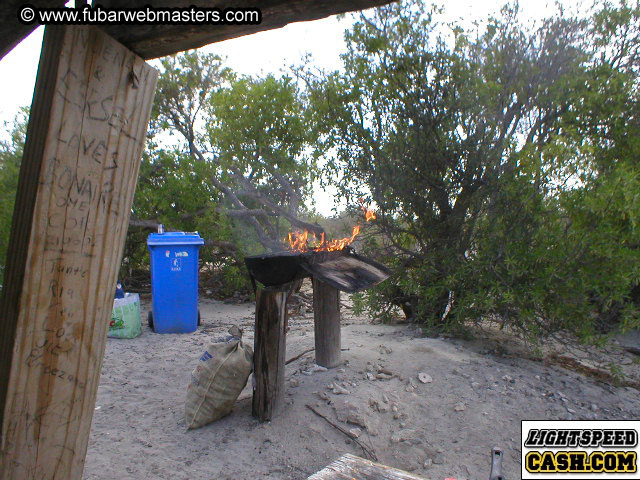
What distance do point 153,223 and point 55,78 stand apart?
9.01 meters

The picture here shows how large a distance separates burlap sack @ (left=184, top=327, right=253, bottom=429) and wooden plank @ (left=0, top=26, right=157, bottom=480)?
2714 millimetres

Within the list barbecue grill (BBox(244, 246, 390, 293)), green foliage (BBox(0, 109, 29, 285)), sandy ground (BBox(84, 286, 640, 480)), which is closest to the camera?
sandy ground (BBox(84, 286, 640, 480))

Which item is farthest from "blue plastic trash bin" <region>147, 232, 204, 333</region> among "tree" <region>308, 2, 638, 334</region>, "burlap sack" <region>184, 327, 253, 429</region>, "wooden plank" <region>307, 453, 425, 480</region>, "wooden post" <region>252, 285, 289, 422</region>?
"wooden plank" <region>307, 453, 425, 480</region>

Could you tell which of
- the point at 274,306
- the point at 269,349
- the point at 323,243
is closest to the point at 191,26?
the point at 274,306

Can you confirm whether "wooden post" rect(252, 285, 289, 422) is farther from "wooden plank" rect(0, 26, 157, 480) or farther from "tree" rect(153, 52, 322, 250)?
"tree" rect(153, 52, 322, 250)

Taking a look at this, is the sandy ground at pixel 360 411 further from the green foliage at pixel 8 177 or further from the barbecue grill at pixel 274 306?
the green foliage at pixel 8 177

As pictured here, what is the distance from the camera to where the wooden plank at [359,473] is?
1393mm

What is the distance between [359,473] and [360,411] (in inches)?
101

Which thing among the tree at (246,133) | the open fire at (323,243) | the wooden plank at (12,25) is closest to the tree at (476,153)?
the open fire at (323,243)

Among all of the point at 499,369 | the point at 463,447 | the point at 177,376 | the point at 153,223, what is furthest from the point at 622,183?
the point at 153,223

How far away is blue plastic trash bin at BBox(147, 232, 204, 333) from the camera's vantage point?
6.73 m

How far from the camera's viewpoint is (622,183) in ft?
15.8

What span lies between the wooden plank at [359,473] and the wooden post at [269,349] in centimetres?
234

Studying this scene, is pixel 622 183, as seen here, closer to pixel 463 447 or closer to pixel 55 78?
pixel 463 447
